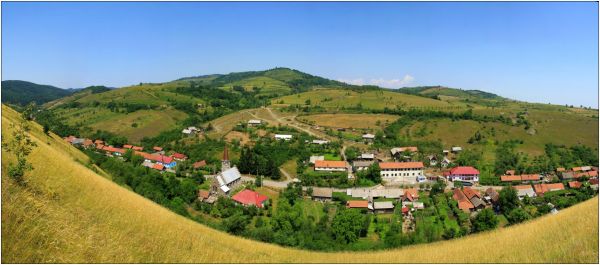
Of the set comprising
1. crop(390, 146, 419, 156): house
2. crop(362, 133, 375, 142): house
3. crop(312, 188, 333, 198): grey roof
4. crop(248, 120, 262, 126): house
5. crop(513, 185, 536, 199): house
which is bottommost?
crop(312, 188, 333, 198): grey roof

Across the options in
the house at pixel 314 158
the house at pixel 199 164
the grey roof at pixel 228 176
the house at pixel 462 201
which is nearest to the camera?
the house at pixel 462 201

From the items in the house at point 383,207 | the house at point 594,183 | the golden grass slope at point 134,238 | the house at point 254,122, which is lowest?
the house at point 383,207

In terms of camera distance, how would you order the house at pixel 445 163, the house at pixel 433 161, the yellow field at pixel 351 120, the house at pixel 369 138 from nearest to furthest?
the house at pixel 445 163 < the house at pixel 433 161 < the house at pixel 369 138 < the yellow field at pixel 351 120

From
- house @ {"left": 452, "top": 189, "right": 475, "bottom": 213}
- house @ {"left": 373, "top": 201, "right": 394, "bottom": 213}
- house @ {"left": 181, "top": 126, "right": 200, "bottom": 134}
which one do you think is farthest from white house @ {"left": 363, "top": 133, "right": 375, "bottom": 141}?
house @ {"left": 181, "top": 126, "right": 200, "bottom": 134}

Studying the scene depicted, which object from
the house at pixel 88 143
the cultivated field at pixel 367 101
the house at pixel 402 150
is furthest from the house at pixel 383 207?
the cultivated field at pixel 367 101

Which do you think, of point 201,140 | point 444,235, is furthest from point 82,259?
point 201,140

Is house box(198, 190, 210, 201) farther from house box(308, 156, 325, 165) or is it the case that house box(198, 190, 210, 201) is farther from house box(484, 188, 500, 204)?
house box(484, 188, 500, 204)

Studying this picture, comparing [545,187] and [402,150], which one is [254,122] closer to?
[402,150]

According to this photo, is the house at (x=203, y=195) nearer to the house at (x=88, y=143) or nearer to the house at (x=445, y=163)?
the house at (x=88, y=143)
